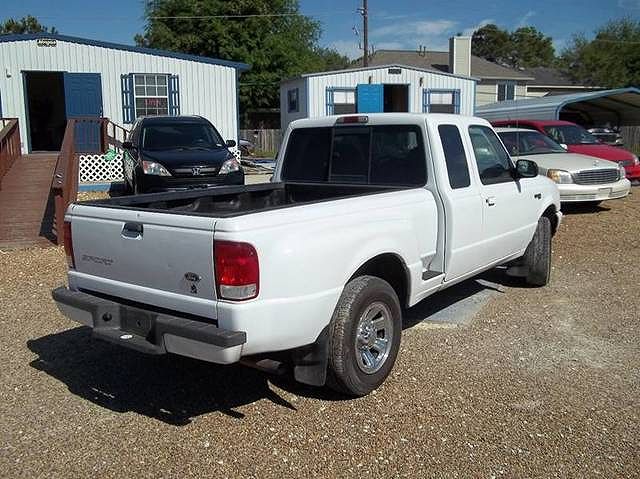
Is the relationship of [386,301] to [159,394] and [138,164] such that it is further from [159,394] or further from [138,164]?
[138,164]

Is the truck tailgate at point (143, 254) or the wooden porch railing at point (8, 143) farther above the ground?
the wooden porch railing at point (8, 143)

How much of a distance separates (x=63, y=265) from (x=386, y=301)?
542 centimetres

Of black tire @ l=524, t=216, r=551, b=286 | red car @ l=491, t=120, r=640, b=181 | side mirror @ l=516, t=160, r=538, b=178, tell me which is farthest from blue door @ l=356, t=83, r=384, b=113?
side mirror @ l=516, t=160, r=538, b=178

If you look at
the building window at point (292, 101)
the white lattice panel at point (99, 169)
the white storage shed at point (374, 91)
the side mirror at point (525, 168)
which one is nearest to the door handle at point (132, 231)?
the side mirror at point (525, 168)

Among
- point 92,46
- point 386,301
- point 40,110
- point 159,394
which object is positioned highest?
point 92,46

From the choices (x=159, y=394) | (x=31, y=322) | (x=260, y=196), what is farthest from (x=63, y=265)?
(x=159, y=394)

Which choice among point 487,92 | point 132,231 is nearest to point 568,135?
point 132,231

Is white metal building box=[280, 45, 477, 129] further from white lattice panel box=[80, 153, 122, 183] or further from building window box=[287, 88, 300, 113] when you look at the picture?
white lattice panel box=[80, 153, 122, 183]

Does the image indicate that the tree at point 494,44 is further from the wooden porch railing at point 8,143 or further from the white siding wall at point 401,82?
the wooden porch railing at point 8,143

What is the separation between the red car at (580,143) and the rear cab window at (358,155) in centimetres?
956

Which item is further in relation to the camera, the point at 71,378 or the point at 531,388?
the point at 71,378

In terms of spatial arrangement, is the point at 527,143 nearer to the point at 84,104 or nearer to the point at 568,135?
the point at 568,135

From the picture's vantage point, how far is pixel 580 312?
246 inches

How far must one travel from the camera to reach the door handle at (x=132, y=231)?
151 inches
